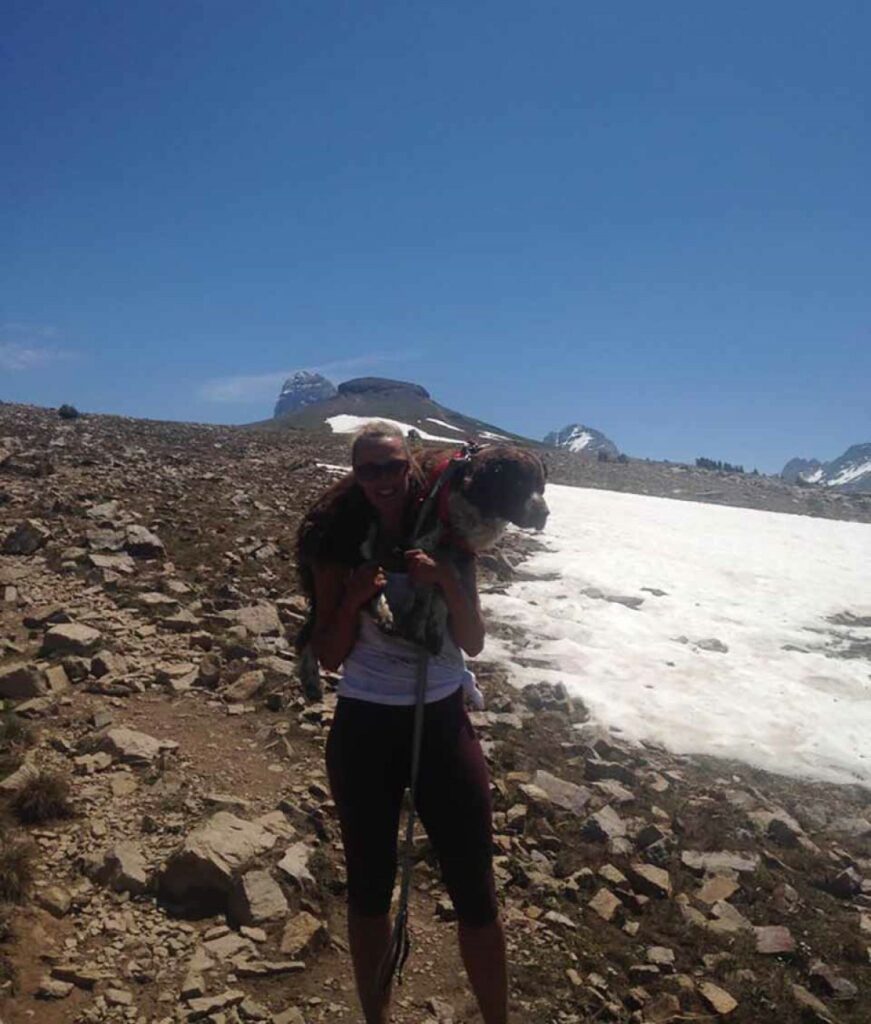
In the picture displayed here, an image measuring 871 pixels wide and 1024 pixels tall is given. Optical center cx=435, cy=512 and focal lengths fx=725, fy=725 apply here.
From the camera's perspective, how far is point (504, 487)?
2678 millimetres

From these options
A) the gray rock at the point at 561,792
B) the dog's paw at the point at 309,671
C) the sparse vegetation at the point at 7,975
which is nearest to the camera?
the dog's paw at the point at 309,671

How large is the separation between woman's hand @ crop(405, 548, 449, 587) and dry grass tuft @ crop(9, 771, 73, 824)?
3.21 m

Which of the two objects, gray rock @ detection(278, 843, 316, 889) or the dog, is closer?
the dog

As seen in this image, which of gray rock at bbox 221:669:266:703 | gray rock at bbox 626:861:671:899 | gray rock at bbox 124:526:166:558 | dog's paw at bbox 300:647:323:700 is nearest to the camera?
dog's paw at bbox 300:647:323:700

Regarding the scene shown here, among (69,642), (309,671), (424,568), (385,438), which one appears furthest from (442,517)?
(69,642)

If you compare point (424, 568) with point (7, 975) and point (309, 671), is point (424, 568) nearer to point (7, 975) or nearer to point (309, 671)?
point (309, 671)

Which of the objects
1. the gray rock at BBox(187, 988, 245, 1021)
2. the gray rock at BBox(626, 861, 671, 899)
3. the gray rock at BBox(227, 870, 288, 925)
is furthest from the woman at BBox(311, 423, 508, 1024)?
the gray rock at BBox(626, 861, 671, 899)

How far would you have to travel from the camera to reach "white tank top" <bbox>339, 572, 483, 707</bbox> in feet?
9.05

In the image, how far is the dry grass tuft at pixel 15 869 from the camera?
145 inches

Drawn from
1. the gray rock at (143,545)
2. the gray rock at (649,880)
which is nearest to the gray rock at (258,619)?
the gray rock at (143,545)

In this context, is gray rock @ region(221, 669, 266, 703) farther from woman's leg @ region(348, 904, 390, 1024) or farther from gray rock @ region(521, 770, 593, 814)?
woman's leg @ region(348, 904, 390, 1024)

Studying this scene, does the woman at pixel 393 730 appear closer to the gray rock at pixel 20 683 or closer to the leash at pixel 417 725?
the leash at pixel 417 725

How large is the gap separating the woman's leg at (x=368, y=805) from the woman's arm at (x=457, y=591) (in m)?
0.40

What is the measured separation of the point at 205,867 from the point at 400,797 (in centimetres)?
183
